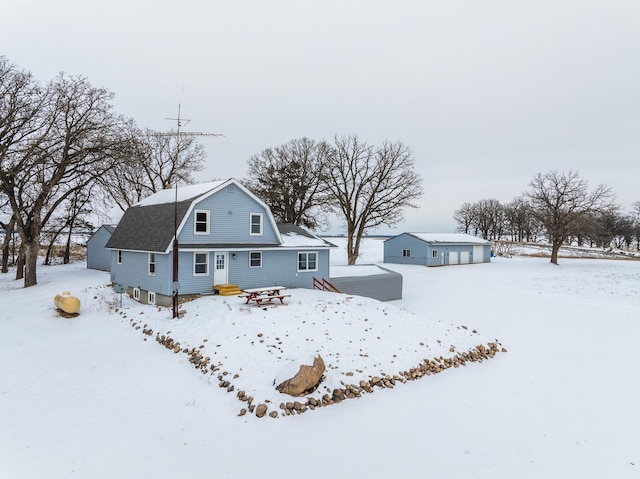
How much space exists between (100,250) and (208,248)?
873 inches

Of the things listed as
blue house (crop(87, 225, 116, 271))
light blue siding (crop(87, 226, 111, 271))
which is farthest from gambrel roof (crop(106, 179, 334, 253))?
light blue siding (crop(87, 226, 111, 271))

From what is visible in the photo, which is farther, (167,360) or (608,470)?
(167,360)

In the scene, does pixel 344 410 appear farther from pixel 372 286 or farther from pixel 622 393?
pixel 372 286

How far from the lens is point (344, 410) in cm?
916

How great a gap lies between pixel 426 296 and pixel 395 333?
35.9 feet

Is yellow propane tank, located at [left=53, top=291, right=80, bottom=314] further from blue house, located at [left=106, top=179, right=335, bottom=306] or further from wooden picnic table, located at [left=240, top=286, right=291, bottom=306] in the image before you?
wooden picnic table, located at [left=240, top=286, right=291, bottom=306]

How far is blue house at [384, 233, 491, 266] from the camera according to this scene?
42.3m

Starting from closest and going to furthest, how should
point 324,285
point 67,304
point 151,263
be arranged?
point 67,304 < point 151,263 < point 324,285

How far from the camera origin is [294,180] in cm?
3741

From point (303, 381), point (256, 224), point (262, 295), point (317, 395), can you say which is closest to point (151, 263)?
point (256, 224)

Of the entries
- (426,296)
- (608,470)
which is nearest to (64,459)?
(608,470)

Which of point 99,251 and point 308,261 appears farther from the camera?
point 99,251

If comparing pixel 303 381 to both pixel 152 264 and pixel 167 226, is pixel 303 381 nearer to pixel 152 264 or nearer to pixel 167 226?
pixel 167 226

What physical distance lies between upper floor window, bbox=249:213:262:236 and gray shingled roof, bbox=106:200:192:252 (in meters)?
3.55
